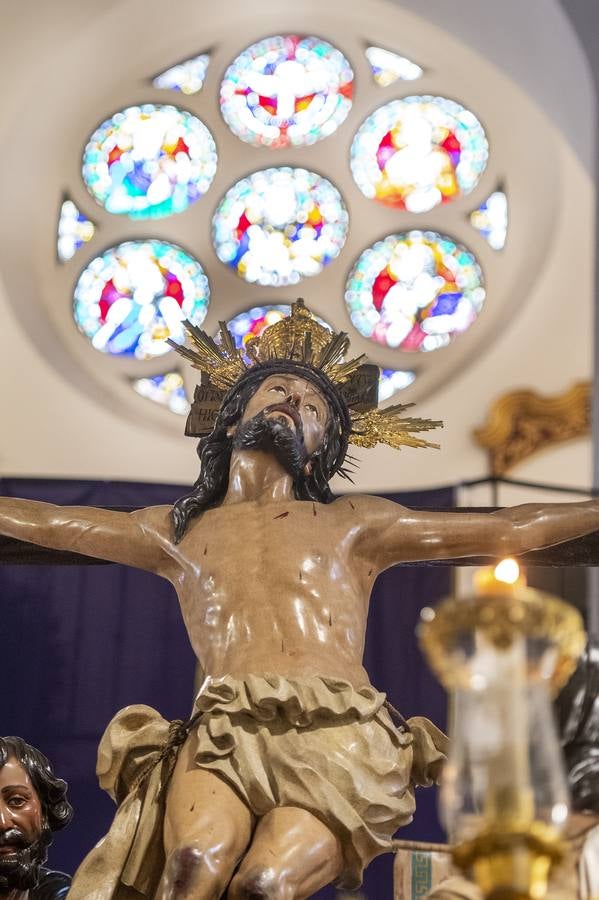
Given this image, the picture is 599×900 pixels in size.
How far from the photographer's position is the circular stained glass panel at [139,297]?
7902mm

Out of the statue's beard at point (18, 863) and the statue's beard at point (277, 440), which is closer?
the statue's beard at point (18, 863)

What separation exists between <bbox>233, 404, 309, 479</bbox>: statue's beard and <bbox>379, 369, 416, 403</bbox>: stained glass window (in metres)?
4.80

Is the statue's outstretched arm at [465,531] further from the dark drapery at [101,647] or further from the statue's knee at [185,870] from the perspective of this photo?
the dark drapery at [101,647]

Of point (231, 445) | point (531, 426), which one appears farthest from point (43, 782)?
point (531, 426)

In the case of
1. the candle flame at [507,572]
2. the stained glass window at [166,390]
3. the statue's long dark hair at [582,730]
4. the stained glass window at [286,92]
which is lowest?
the statue's long dark hair at [582,730]

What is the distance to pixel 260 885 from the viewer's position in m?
2.19

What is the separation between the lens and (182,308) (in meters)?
7.97

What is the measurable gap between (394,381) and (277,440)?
16.1ft

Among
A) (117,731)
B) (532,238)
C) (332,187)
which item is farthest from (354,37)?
(117,731)

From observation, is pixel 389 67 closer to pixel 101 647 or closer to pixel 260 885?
pixel 101 647

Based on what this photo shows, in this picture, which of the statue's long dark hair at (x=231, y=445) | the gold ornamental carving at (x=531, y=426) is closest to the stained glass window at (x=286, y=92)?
the gold ornamental carving at (x=531, y=426)

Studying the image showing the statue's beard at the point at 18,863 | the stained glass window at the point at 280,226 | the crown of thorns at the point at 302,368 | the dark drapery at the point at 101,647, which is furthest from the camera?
the stained glass window at the point at 280,226

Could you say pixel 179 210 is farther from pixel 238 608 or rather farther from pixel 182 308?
pixel 238 608

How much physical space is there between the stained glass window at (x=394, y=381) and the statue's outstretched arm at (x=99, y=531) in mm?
4842
